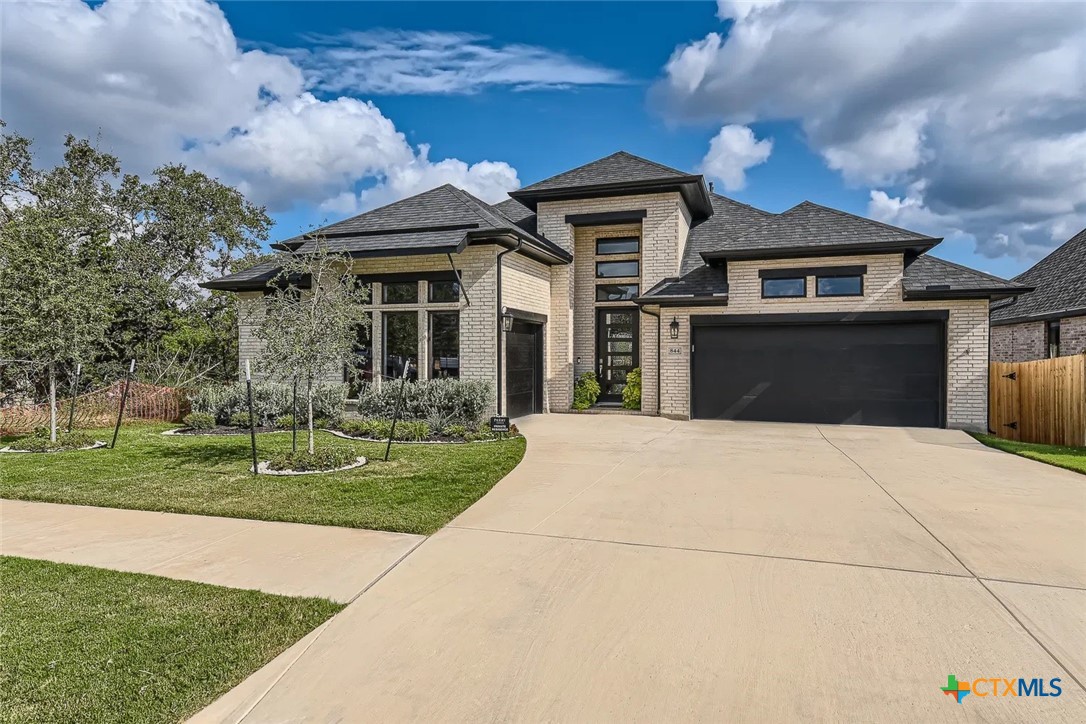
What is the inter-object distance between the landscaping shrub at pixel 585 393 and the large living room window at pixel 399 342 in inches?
166

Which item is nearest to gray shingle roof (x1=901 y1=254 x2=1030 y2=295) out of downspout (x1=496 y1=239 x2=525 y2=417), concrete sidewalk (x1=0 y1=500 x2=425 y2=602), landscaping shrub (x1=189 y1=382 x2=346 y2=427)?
downspout (x1=496 y1=239 x2=525 y2=417)

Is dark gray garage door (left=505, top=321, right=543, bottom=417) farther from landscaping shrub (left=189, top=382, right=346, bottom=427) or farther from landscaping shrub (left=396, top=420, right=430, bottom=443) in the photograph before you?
landscaping shrub (left=189, top=382, right=346, bottom=427)

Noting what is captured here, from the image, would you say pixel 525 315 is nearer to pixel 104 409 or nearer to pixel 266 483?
pixel 266 483

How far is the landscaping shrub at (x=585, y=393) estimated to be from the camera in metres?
14.5

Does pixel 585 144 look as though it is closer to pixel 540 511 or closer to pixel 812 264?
pixel 812 264

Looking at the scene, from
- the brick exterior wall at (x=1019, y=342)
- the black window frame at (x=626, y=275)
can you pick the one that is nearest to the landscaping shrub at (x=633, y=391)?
the black window frame at (x=626, y=275)

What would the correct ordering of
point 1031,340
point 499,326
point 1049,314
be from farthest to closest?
point 1031,340, point 1049,314, point 499,326

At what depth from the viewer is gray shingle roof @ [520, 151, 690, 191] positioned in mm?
13953

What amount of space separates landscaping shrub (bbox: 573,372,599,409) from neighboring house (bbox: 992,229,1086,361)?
33.7 feet

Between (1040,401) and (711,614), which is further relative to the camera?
(1040,401)

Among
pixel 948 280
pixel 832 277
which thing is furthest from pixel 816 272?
pixel 948 280

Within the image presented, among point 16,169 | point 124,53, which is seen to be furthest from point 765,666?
point 16,169

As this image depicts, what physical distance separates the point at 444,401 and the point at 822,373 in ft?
26.6

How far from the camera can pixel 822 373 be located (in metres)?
12.5
